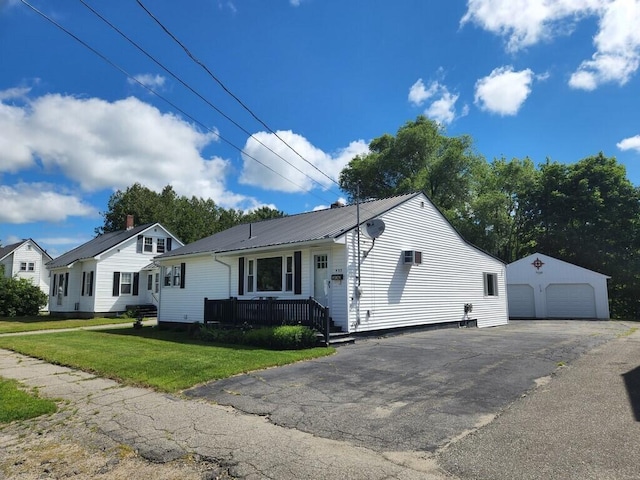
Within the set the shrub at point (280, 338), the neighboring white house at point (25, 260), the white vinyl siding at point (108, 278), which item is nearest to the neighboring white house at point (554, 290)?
the shrub at point (280, 338)

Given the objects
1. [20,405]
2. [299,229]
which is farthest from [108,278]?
[20,405]

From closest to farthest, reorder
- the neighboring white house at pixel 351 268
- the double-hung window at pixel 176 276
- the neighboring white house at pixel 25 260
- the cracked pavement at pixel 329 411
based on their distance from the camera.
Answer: the cracked pavement at pixel 329 411, the neighboring white house at pixel 351 268, the double-hung window at pixel 176 276, the neighboring white house at pixel 25 260

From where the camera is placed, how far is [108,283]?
87.7 feet

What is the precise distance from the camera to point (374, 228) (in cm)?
1386

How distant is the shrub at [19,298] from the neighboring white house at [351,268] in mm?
16816

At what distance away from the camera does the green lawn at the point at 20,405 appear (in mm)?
5988

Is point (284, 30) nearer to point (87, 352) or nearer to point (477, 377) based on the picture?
point (477, 377)

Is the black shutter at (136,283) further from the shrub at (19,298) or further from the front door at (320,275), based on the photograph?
the front door at (320,275)

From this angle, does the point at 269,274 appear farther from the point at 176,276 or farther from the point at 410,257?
the point at 176,276

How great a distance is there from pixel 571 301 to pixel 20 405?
28620 millimetres

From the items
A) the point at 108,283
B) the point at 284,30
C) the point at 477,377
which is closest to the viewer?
the point at 477,377

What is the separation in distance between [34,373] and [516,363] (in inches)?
397

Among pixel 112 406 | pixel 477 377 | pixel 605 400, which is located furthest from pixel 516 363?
pixel 112 406

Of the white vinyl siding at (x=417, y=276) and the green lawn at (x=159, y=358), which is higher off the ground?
the white vinyl siding at (x=417, y=276)
